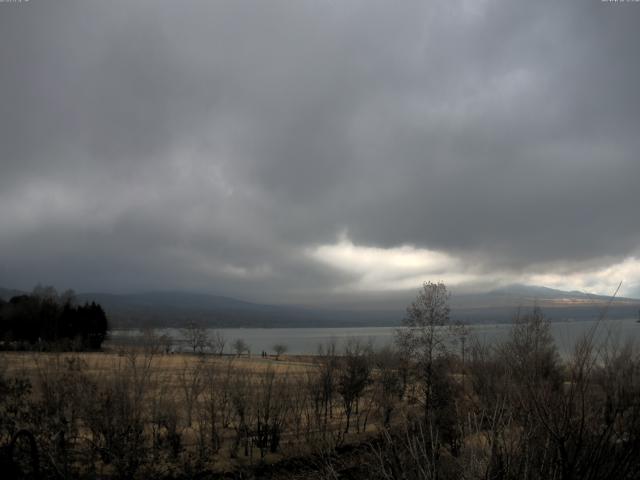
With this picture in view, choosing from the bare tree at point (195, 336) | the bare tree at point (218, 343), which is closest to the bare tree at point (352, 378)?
the bare tree at point (218, 343)

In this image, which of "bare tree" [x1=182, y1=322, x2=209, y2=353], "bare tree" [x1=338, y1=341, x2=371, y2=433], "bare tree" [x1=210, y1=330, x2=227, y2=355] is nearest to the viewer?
"bare tree" [x1=338, y1=341, x2=371, y2=433]

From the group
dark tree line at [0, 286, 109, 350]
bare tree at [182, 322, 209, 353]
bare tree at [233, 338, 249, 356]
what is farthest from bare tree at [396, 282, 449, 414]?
bare tree at [182, 322, 209, 353]

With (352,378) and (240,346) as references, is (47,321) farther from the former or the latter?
(352,378)

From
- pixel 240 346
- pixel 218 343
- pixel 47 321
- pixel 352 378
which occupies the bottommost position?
pixel 240 346

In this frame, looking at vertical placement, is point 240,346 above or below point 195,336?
below

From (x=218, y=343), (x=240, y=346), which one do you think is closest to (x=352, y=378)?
(x=218, y=343)

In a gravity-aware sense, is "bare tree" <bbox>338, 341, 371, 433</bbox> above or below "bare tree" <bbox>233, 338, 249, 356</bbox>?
above

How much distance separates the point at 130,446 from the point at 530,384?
1456 cm

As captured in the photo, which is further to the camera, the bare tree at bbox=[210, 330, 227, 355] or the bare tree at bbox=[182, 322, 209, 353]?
the bare tree at bbox=[182, 322, 209, 353]

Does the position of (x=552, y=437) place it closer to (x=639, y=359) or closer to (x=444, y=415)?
(x=639, y=359)

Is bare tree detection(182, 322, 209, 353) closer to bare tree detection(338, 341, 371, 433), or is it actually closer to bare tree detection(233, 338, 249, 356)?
bare tree detection(233, 338, 249, 356)

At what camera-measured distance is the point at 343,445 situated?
24.8 metres

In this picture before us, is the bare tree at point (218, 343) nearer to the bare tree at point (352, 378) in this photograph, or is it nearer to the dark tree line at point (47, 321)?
the bare tree at point (352, 378)

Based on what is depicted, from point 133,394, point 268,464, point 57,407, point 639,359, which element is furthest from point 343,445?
point 639,359
